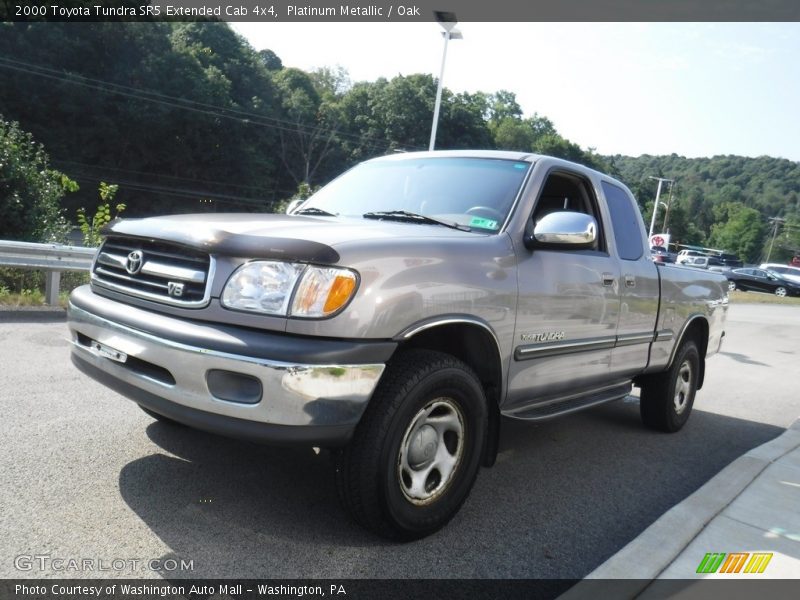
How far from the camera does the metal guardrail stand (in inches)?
302

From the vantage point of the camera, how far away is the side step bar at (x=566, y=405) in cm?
366

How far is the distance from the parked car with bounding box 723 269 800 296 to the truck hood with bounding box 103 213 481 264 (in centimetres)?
4079

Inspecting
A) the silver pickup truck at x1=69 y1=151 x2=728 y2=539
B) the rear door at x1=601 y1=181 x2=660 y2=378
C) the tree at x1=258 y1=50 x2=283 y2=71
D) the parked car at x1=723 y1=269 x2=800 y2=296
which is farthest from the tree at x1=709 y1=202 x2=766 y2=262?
the silver pickup truck at x1=69 y1=151 x2=728 y2=539

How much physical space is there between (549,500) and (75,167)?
44.7 meters

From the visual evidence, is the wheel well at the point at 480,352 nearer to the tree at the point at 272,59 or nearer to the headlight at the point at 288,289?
the headlight at the point at 288,289

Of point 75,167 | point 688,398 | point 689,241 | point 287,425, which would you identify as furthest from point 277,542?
point 689,241

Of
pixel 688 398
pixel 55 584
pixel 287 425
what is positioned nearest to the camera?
pixel 55 584

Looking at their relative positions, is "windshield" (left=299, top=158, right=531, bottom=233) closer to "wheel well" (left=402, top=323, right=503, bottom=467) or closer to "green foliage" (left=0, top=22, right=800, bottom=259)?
"wheel well" (left=402, top=323, right=503, bottom=467)

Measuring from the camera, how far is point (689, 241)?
10944 cm

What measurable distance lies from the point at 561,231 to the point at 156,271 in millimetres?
2107

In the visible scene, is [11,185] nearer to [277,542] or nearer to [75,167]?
[277,542]

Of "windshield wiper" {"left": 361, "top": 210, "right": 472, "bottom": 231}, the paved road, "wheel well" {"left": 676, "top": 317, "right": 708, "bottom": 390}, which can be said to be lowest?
the paved road

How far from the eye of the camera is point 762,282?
130 feet

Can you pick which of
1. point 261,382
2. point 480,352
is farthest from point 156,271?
point 480,352
